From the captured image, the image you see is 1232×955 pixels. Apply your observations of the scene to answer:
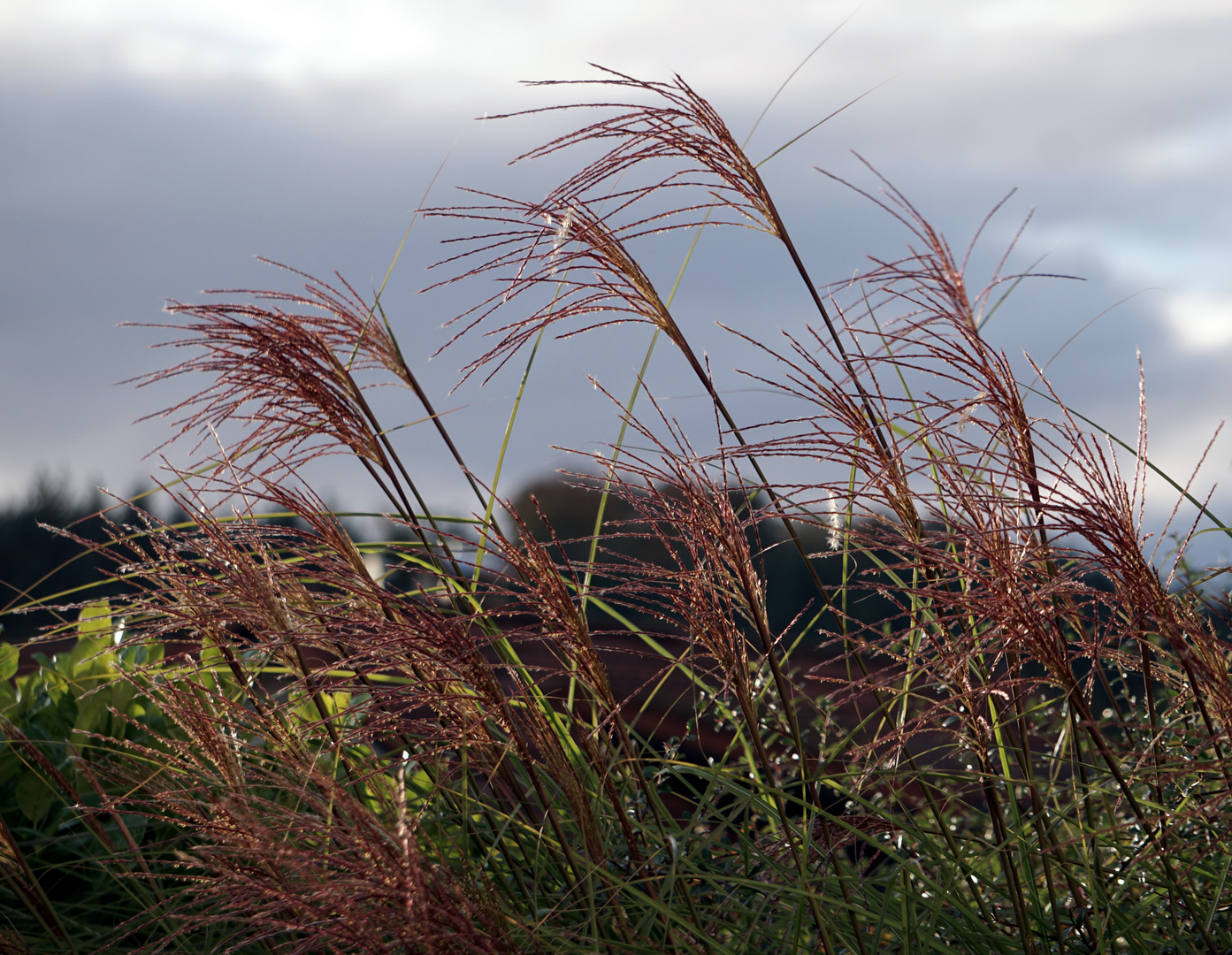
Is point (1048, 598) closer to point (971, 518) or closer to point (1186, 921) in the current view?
point (971, 518)

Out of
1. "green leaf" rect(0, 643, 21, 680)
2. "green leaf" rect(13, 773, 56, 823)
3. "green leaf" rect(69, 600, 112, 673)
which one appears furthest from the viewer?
"green leaf" rect(0, 643, 21, 680)

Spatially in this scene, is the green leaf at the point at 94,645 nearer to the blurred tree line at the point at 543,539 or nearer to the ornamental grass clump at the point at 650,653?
the blurred tree line at the point at 543,539

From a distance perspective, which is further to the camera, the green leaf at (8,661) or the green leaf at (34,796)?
the green leaf at (8,661)

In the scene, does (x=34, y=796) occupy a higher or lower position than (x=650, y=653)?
lower

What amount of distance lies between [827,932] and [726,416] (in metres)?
0.90

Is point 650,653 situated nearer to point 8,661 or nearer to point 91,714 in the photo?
point 91,714

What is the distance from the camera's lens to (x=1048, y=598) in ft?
5.12

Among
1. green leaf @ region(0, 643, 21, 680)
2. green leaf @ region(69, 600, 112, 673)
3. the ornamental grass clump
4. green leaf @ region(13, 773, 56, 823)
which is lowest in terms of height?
green leaf @ region(13, 773, 56, 823)

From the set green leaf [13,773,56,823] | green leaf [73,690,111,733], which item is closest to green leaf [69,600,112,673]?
green leaf [73,690,111,733]

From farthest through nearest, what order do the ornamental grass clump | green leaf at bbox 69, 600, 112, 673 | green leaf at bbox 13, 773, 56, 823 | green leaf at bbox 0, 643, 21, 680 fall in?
1. green leaf at bbox 0, 643, 21, 680
2. green leaf at bbox 69, 600, 112, 673
3. green leaf at bbox 13, 773, 56, 823
4. the ornamental grass clump

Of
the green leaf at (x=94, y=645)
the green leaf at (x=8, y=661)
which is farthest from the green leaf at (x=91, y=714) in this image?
the green leaf at (x=8, y=661)

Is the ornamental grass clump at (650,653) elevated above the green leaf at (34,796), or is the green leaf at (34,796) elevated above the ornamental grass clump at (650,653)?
the ornamental grass clump at (650,653)

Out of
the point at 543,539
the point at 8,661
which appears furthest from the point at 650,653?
the point at 8,661

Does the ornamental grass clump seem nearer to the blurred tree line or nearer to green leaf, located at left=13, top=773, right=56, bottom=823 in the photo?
the blurred tree line
